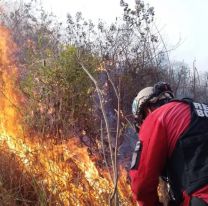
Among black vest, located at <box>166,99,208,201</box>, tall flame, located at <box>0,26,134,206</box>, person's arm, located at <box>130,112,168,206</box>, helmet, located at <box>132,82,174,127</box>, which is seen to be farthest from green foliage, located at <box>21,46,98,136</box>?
black vest, located at <box>166,99,208,201</box>

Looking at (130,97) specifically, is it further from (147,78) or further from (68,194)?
(68,194)

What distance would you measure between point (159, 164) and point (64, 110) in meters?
3.63

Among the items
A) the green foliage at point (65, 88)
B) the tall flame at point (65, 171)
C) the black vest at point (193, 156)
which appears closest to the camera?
the black vest at point (193, 156)

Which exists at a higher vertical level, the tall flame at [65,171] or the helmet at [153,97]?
the helmet at [153,97]

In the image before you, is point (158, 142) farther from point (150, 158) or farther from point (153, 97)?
point (153, 97)

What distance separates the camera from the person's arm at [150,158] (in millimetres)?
2758

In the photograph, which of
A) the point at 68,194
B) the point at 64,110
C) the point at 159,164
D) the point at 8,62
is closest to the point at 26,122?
the point at 64,110

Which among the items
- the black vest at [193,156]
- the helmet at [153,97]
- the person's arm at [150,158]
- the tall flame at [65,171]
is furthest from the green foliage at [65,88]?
the black vest at [193,156]

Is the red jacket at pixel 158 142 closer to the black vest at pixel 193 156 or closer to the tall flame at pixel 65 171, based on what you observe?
the black vest at pixel 193 156

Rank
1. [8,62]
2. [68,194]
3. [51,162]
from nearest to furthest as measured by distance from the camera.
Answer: [68,194]
[51,162]
[8,62]

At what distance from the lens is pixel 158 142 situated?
275cm

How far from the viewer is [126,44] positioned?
9406 mm

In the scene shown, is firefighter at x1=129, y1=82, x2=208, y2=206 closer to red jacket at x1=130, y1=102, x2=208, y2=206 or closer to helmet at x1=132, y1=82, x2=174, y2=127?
red jacket at x1=130, y1=102, x2=208, y2=206

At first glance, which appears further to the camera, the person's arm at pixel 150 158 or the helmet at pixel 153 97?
the helmet at pixel 153 97
